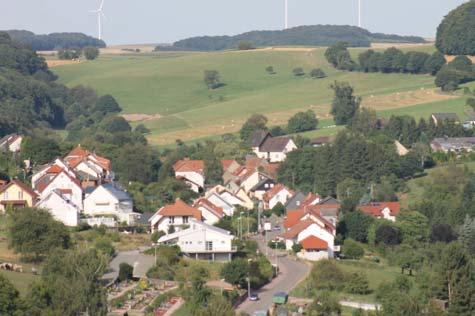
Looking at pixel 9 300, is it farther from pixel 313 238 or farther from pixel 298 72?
pixel 298 72

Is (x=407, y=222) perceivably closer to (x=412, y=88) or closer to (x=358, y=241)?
(x=358, y=241)

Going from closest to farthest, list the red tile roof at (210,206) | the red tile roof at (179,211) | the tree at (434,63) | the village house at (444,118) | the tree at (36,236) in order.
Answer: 1. the tree at (36,236)
2. the red tile roof at (179,211)
3. the red tile roof at (210,206)
4. the village house at (444,118)
5. the tree at (434,63)

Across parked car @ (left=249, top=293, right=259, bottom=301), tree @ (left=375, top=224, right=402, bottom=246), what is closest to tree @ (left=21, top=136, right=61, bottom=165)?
tree @ (left=375, top=224, right=402, bottom=246)

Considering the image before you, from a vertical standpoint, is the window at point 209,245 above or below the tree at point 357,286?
above

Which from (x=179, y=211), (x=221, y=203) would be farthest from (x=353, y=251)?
(x=221, y=203)

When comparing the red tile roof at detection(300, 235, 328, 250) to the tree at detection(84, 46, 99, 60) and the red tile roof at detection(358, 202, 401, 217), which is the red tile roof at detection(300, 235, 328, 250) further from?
the tree at detection(84, 46, 99, 60)

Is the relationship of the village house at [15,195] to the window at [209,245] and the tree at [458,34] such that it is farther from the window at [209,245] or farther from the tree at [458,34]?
the tree at [458,34]

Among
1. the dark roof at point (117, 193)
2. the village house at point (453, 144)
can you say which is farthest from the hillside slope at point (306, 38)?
the dark roof at point (117, 193)
